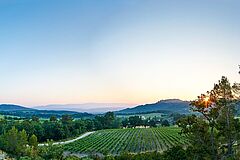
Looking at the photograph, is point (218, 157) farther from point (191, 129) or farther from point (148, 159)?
point (148, 159)

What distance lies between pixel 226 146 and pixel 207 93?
3871mm

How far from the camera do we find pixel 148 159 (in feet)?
122

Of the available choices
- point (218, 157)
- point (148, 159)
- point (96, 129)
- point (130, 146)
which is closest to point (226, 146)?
point (218, 157)

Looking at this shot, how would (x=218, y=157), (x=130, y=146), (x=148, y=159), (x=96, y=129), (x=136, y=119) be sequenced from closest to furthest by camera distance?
(x=218, y=157) → (x=148, y=159) → (x=130, y=146) → (x=96, y=129) → (x=136, y=119)

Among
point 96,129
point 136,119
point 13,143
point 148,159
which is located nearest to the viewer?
point 148,159

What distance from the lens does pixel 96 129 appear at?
5217 inches

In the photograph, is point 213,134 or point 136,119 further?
point 136,119

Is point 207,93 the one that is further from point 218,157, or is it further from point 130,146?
point 130,146

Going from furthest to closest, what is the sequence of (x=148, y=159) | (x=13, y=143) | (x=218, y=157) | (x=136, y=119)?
(x=136, y=119) < (x=13, y=143) < (x=148, y=159) < (x=218, y=157)

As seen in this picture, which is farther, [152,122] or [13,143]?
[152,122]

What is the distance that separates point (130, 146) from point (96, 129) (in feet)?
208

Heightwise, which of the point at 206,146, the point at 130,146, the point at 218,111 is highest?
the point at 218,111

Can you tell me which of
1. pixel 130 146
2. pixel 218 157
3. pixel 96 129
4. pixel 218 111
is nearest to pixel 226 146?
pixel 218 157

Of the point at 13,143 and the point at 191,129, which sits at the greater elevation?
the point at 191,129
